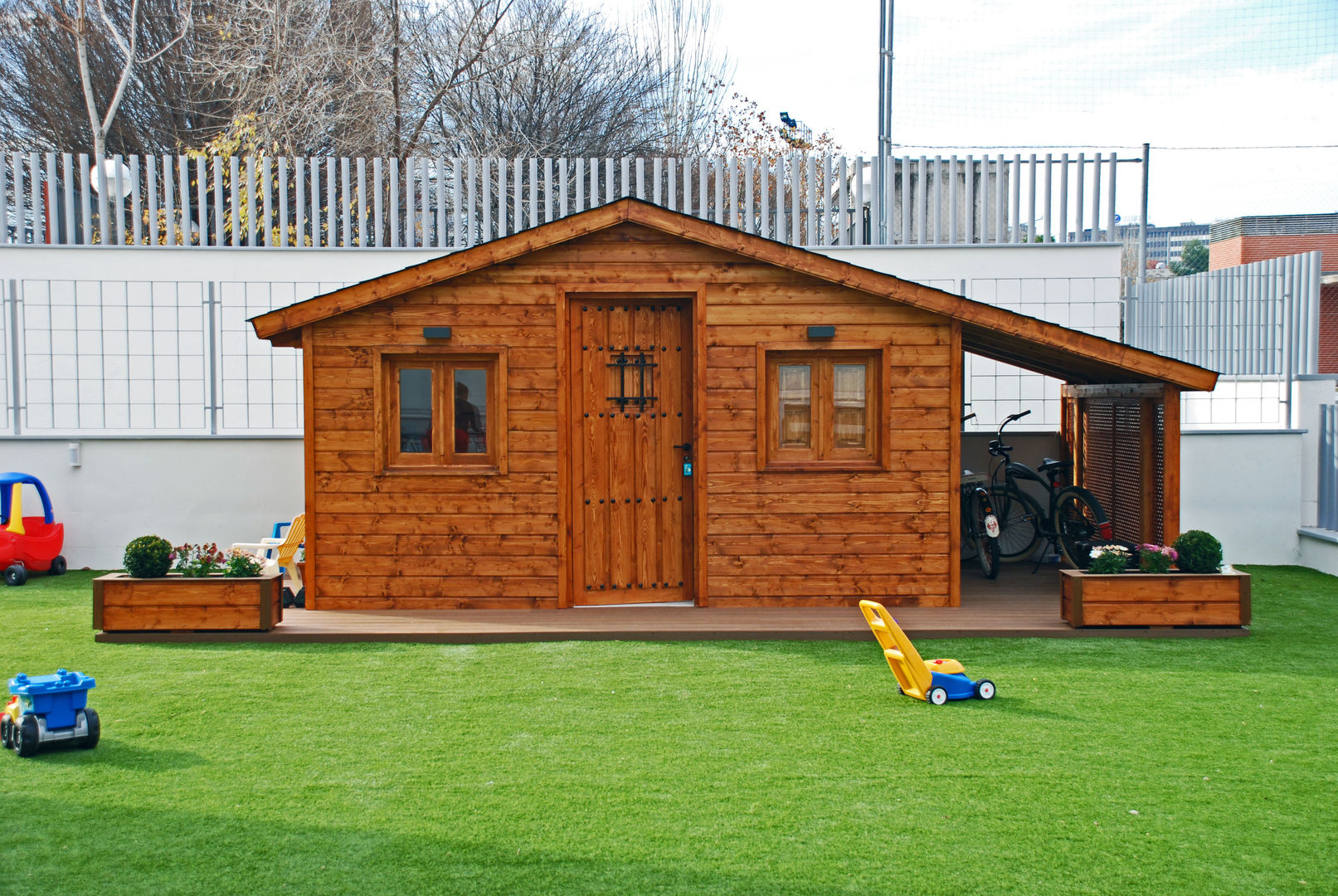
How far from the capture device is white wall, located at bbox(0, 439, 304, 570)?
11242 millimetres

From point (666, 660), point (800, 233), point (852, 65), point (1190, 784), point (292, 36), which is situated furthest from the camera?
point (292, 36)

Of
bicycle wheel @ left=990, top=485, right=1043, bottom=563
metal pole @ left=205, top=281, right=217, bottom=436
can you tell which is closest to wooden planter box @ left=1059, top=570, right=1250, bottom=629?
bicycle wheel @ left=990, top=485, right=1043, bottom=563

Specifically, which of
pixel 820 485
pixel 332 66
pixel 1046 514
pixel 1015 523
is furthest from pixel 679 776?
pixel 332 66

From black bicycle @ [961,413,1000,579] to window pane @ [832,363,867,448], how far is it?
192cm

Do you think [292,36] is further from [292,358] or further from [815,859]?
[815,859]

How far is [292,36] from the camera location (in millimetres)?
20875

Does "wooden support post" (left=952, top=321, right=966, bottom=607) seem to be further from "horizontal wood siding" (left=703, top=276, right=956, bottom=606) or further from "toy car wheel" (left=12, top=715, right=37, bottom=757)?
"toy car wheel" (left=12, top=715, right=37, bottom=757)

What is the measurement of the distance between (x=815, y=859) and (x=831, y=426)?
505 centimetres

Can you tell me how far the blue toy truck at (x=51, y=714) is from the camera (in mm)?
5023

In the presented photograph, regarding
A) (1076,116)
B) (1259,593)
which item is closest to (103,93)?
(1076,116)

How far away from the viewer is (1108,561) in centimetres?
780

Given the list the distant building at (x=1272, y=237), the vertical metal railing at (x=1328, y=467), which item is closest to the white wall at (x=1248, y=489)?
the vertical metal railing at (x=1328, y=467)

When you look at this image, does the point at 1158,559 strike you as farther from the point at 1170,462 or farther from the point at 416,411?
the point at 416,411

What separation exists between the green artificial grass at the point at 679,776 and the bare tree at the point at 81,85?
19641 millimetres
